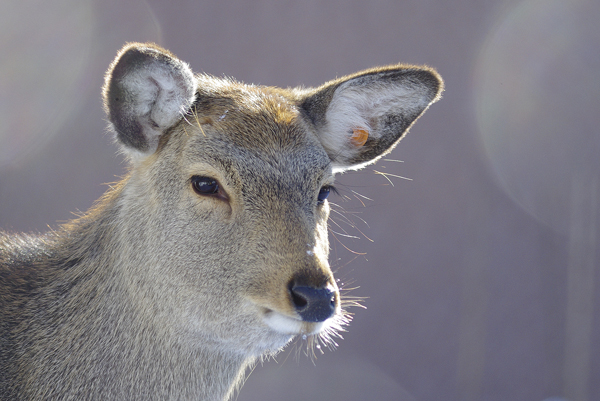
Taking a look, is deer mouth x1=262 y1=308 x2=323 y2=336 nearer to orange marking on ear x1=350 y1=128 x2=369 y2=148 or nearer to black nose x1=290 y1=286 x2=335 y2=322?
black nose x1=290 y1=286 x2=335 y2=322

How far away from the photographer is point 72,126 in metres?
5.55

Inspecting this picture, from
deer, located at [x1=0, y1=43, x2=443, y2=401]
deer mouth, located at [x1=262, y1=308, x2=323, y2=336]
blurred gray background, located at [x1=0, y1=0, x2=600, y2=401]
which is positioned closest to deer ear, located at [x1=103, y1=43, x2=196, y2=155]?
deer, located at [x1=0, y1=43, x2=443, y2=401]

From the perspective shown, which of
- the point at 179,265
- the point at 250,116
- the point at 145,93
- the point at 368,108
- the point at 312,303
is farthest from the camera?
the point at 368,108

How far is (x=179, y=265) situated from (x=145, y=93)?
83 cm

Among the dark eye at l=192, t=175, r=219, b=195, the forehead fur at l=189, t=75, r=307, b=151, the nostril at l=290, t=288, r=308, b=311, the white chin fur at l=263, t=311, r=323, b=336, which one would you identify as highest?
the forehead fur at l=189, t=75, r=307, b=151

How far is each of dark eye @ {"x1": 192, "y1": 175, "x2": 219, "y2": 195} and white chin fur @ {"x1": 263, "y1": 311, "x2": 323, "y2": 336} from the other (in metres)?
0.62

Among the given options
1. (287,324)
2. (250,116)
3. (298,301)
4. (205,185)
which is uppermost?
(250,116)

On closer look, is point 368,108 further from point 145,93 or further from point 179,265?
point 179,265

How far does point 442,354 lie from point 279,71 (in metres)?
4.32

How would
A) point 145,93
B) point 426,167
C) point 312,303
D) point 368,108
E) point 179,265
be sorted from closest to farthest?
point 312,303, point 179,265, point 145,93, point 368,108, point 426,167

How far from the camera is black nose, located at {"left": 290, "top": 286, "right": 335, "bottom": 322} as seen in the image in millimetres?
1912

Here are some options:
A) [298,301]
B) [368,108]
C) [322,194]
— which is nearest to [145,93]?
[322,194]

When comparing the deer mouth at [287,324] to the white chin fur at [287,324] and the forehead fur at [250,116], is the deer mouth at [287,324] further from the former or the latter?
the forehead fur at [250,116]

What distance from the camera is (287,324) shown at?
198 cm
